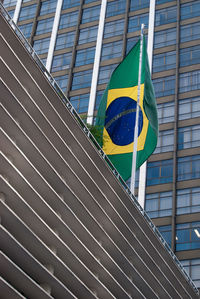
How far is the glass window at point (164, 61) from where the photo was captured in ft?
243

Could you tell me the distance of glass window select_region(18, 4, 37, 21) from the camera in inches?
3489

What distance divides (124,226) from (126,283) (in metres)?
2.61

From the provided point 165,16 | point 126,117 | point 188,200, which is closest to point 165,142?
point 188,200

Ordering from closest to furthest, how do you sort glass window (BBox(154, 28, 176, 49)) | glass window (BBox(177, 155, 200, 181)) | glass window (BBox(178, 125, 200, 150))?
glass window (BBox(177, 155, 200, 181)), glass window (BBox(178, 125, 200, 150)), glass window (BBox(154, 28, 176, 49))

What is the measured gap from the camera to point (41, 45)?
277ft

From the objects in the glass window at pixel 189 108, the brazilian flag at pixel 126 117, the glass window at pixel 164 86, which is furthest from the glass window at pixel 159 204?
the brazilian flag at pixel 126 117

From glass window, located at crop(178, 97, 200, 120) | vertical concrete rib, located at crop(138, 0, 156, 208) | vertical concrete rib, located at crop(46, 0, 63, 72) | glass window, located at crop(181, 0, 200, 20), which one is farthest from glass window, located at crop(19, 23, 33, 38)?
glass window, located at crop(178, 97, 200, 120)

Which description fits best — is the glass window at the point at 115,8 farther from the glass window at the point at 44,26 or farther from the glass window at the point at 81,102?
the glass window at the point at 81,102

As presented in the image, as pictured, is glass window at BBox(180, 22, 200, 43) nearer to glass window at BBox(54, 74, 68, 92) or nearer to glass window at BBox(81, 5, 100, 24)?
glass window at BBox(81, 5, 100, 24)

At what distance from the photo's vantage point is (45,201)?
88.7ft

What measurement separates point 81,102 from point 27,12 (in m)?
20.2

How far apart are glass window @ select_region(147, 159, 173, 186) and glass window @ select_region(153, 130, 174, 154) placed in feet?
4.48

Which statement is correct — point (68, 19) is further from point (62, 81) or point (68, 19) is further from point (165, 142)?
point (165, 142)

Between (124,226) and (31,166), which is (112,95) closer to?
(124,226)
